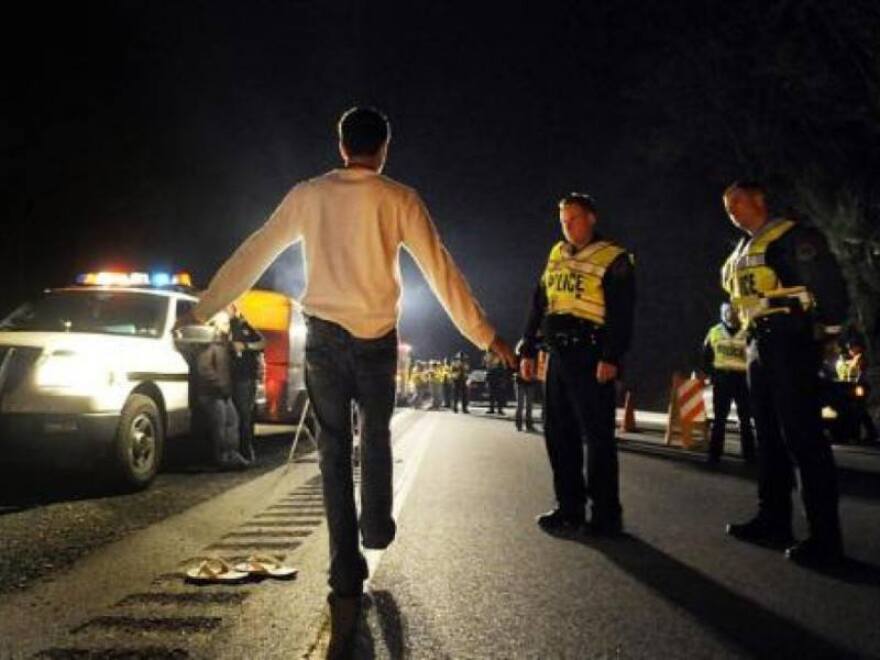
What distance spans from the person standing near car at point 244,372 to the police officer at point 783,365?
563 cm

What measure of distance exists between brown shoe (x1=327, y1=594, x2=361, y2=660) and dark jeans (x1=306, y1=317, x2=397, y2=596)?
0.05 meters

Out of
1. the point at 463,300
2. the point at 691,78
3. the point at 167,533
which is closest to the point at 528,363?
the point at 463,300

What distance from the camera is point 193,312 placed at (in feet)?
12.2

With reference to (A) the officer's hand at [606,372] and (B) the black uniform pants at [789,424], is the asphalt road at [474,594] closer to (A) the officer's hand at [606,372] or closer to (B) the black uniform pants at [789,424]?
(B) the black uniform pants at [789,424]

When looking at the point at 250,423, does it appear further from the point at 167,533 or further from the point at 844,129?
the point at 844,129

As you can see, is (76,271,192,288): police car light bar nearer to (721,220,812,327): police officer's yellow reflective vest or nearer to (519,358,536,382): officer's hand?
(519,358,536,382): officer's hand

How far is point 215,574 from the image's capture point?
4207 mm

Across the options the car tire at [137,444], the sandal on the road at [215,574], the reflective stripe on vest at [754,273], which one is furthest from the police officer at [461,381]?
the sandal on the road at [215,574]

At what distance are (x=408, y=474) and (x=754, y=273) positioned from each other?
14.8ft

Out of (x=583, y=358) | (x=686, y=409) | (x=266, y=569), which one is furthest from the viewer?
(x=686, y=409)

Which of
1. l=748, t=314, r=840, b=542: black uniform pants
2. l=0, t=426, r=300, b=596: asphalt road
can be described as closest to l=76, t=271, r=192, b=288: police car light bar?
l=0, t=426, r=300, b=596: asphalt road

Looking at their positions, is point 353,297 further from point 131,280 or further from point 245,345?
point 131,280

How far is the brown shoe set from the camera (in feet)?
10.4

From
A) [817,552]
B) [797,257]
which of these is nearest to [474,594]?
[817,552]
